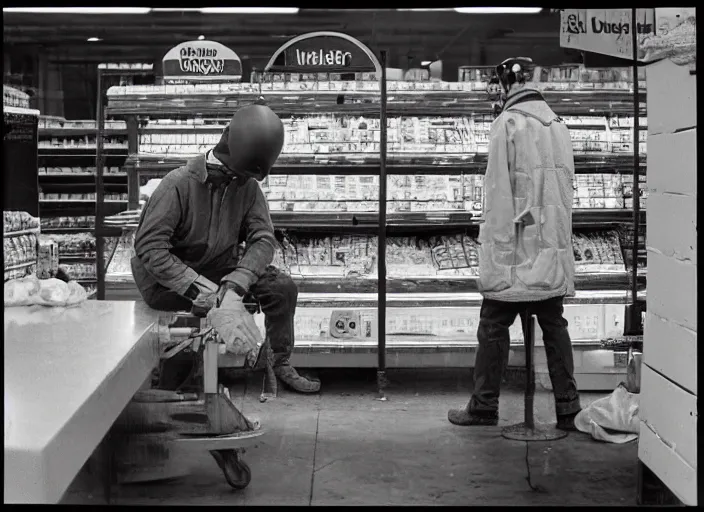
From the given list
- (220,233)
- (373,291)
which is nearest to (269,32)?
(373,291)

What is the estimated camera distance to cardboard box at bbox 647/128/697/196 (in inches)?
114

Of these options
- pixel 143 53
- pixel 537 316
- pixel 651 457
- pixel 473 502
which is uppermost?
pixel 143 53

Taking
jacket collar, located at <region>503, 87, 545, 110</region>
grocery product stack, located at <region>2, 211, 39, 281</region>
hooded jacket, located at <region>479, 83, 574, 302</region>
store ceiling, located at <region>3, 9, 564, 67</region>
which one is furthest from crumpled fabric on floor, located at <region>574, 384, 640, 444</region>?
store ceiling, located at <region>3, 9, 564, 67</region>

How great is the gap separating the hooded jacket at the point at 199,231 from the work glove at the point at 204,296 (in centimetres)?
4

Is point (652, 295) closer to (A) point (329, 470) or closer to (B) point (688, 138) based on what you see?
(B) point (688, 138)

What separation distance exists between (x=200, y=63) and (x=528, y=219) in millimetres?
2430

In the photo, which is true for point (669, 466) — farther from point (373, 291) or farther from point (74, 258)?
point (74, 258)

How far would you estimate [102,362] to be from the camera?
2.44 m

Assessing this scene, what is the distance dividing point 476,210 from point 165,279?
8.31ft

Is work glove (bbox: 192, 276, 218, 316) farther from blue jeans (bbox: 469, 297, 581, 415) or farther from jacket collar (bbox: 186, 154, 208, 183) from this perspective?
blue jeans (bbox: 469, 297, 581, 415)

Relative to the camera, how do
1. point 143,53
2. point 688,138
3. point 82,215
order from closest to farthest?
point 688,138 < point 82,215 < point 143,53

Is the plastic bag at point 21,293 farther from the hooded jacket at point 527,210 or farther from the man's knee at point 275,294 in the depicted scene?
the hooded jacket at point 527,210

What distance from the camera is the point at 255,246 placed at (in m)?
4.12

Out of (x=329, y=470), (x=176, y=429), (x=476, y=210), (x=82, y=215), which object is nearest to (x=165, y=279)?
(x=176, y=429)
